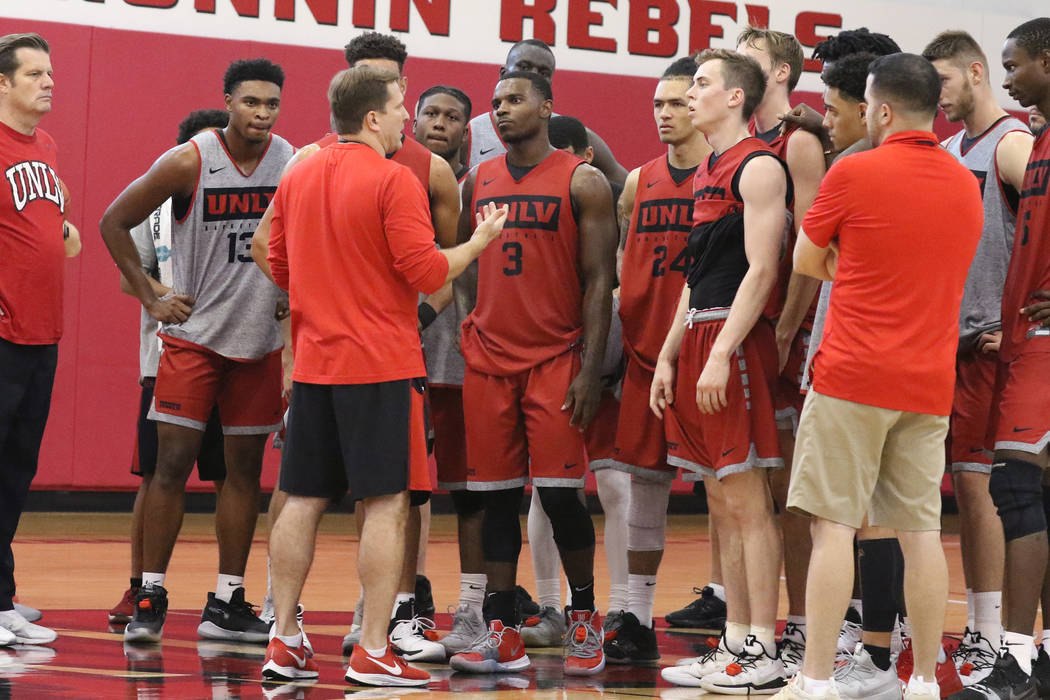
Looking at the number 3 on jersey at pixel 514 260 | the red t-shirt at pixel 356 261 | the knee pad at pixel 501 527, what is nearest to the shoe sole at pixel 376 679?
the knee pad at pixel 501 527

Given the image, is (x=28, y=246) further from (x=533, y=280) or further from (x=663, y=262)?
(x=663, y=262)

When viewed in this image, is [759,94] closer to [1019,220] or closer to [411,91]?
[1019,220]

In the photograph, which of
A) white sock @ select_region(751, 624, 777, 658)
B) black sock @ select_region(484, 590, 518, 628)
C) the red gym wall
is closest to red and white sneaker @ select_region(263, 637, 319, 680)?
black sock @ select_region(484, 590, 518, 628)

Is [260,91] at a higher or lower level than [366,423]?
higher

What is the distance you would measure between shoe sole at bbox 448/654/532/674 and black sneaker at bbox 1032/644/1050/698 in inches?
61.7

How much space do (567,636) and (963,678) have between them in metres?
1.24

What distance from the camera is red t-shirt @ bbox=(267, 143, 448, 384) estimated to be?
12.9ft

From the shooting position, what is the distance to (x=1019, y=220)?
4.01m

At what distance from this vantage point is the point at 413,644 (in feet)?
14.5

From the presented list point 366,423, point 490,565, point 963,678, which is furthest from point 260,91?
point 963,678

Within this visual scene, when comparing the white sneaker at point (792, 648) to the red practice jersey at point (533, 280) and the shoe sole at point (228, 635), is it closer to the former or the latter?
the red practice jersey at point (533, 280)

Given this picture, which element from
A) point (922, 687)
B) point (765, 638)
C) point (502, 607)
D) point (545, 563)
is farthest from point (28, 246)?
point (922, 687)

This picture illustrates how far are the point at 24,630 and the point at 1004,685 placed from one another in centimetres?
316

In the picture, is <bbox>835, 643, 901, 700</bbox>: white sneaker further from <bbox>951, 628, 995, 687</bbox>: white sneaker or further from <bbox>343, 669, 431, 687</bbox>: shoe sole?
<bbox>343, 669, 431, 687</bbox>: shoe sole
